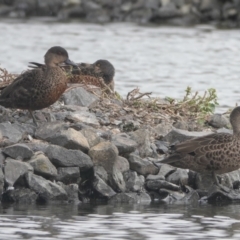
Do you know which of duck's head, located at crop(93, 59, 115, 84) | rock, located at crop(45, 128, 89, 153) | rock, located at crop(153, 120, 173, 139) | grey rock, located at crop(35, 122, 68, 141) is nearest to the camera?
rock, located at crop(45, 128, 89, 153)

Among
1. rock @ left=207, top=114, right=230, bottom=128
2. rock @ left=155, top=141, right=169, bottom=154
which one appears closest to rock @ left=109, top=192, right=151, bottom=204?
rock @ left=155, top=141, right=169, bottom=154

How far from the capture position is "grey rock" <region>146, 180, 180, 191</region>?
12352 mm

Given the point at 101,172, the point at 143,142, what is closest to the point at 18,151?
the point at 101,172

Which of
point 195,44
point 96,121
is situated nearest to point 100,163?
point 96,121

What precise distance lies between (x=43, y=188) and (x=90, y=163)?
70 centimetres

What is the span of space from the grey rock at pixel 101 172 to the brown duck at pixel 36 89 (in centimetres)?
135

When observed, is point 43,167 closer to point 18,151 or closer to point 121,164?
point 18,151

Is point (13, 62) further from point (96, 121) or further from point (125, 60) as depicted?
point (96, 121)

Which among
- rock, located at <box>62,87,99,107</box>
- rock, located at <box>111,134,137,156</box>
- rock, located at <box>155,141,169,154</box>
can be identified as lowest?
rock, located at <box>111,134,137,156</box>

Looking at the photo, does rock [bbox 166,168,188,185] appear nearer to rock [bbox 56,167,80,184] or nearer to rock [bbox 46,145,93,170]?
rock [bbox 46,145,93,170]

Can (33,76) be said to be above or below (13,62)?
below

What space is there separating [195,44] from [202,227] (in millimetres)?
21581

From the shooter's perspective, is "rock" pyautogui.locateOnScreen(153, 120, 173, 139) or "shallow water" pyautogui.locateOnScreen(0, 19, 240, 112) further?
"shallow water" pyautogui.locateOnScreen(0, 19, 240, 112)

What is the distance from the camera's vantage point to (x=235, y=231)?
10664 mm
